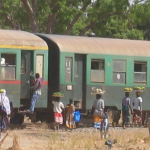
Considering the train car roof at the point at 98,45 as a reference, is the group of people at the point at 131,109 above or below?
below

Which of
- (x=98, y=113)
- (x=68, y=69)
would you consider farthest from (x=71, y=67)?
(x=98, y=113)

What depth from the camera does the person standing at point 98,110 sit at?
19.1m

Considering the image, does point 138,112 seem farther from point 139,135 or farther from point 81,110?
point 139,135

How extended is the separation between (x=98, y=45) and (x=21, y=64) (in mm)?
3231

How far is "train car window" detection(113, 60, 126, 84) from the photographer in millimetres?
21906

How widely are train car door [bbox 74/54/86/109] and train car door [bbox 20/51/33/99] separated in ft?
6.09

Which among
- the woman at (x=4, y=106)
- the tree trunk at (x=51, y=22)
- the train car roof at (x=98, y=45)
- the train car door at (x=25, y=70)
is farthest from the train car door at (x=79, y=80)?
the tree trunk at (x=51, y=22)

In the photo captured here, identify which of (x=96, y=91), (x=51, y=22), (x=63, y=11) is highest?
(x=63, y=11)

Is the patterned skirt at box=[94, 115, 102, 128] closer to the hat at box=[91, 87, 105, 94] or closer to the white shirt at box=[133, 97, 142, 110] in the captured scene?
the hat at box=[91, 87, 105, 94]

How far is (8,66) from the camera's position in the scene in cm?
1948

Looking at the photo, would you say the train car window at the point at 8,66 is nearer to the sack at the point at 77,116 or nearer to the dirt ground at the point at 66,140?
the dirt ground at the point at 66,140

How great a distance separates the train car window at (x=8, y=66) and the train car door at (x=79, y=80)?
2511 millimetres

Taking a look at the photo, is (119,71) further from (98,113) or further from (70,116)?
(98,113)

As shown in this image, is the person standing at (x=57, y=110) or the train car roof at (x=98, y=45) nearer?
the person standing at (x=57, y=110)
